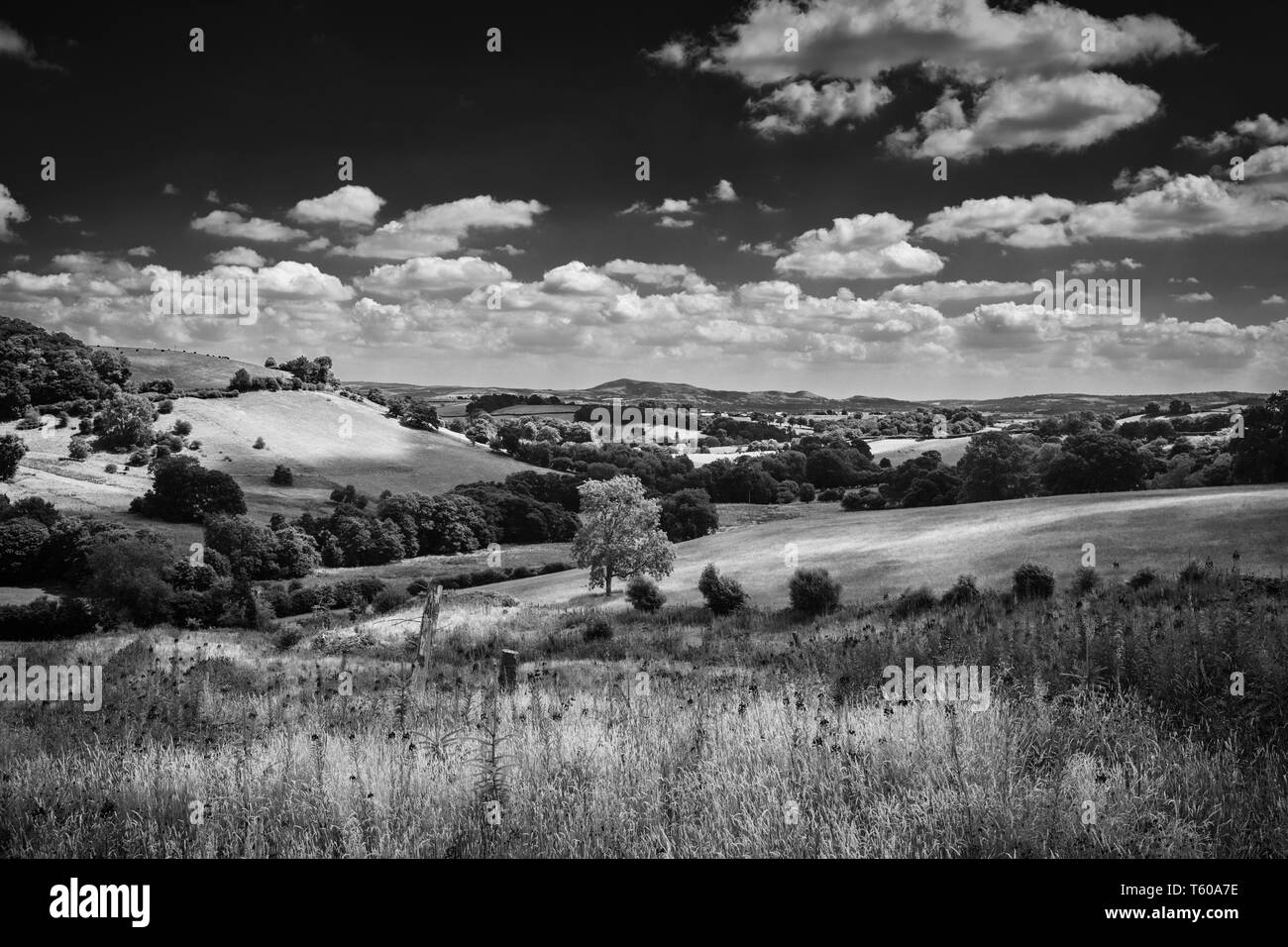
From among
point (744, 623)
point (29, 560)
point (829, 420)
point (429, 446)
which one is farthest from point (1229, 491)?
point (29, 560)

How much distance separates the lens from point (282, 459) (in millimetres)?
70250

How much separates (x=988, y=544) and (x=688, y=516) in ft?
66.8

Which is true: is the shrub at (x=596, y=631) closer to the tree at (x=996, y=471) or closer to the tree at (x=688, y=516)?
the tree at (x=688, y=516)

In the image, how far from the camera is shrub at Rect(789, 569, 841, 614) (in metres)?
29.2

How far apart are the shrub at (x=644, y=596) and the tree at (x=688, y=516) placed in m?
19.4

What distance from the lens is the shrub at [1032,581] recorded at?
87.1ft

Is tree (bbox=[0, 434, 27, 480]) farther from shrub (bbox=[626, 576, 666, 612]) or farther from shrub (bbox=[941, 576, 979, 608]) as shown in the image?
shrub (bbox=[941, 576, 979, 608])

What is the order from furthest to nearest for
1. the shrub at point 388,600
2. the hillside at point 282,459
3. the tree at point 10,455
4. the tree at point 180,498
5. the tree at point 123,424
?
the tree at point 123,424
the tree at point 180,498
the hillside at point 282,459
the tree at point 10,455
the shrub at point 388,600

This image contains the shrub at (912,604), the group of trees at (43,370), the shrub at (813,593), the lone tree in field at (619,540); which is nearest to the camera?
the shrub at (912,604)

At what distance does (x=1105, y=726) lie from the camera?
6.09 m

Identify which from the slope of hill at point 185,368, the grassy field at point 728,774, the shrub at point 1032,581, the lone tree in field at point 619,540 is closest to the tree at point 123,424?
the slope of hill at point 185,368

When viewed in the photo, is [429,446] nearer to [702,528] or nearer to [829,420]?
[702,528]
